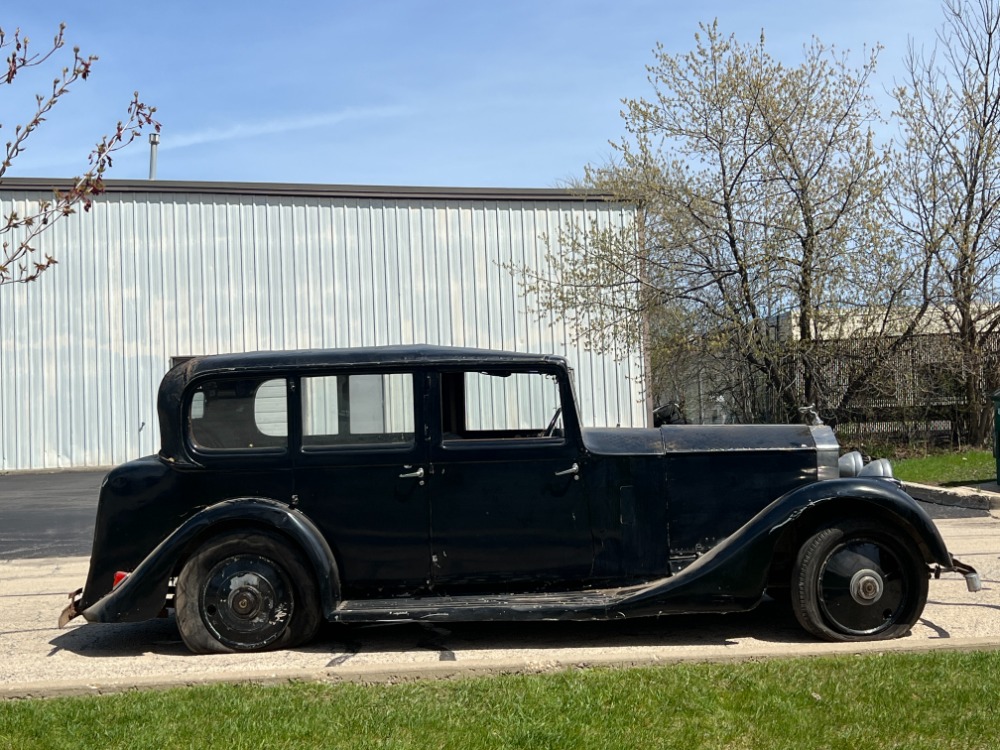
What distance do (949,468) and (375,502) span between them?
475 inches

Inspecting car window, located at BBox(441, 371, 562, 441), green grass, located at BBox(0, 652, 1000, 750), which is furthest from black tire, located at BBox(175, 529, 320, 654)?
car window, located at BBox(441, 371, 562, 441)

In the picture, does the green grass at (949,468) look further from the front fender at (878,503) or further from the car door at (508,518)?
the car door at (508,518)

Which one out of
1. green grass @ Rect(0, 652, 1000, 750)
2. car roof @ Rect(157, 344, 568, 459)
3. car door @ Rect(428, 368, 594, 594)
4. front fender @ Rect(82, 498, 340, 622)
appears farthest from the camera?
car roof @ Rect(157, 344, 568, 459)

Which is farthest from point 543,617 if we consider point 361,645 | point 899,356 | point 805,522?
A: point 899,356

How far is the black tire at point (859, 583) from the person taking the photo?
5.61 m

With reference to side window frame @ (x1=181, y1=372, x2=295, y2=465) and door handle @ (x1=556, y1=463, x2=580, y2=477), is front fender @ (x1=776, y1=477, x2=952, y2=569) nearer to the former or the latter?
door handle @ (x1=556, y1=463, x2=580, y2=477)

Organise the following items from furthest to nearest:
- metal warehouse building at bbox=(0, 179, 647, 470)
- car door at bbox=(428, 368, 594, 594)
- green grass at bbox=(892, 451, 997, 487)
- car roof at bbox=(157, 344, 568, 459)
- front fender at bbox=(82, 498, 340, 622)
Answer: metal warehouse building at bbox=(0, 179, 647, 470) < green grass at bbox=(892, 451, 997, 487) < car roof at bbox=(157, 344, 568, 459) < car door at bbox=(428, 368, 594, 594) < front fender at bbox=(82, 498, 340, 622)

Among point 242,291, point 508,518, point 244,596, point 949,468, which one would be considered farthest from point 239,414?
point 242,291

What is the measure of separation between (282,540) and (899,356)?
15588 millimetres

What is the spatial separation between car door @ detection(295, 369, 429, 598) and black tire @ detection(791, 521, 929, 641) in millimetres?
2135

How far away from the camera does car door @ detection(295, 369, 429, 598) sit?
19.1ft

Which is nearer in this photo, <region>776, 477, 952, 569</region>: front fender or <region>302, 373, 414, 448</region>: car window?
<region>776, 477, 952, 569</region>: front fender

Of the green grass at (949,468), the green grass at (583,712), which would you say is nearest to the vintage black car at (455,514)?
the green grass at (583,712)

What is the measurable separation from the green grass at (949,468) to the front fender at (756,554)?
8448 mm
